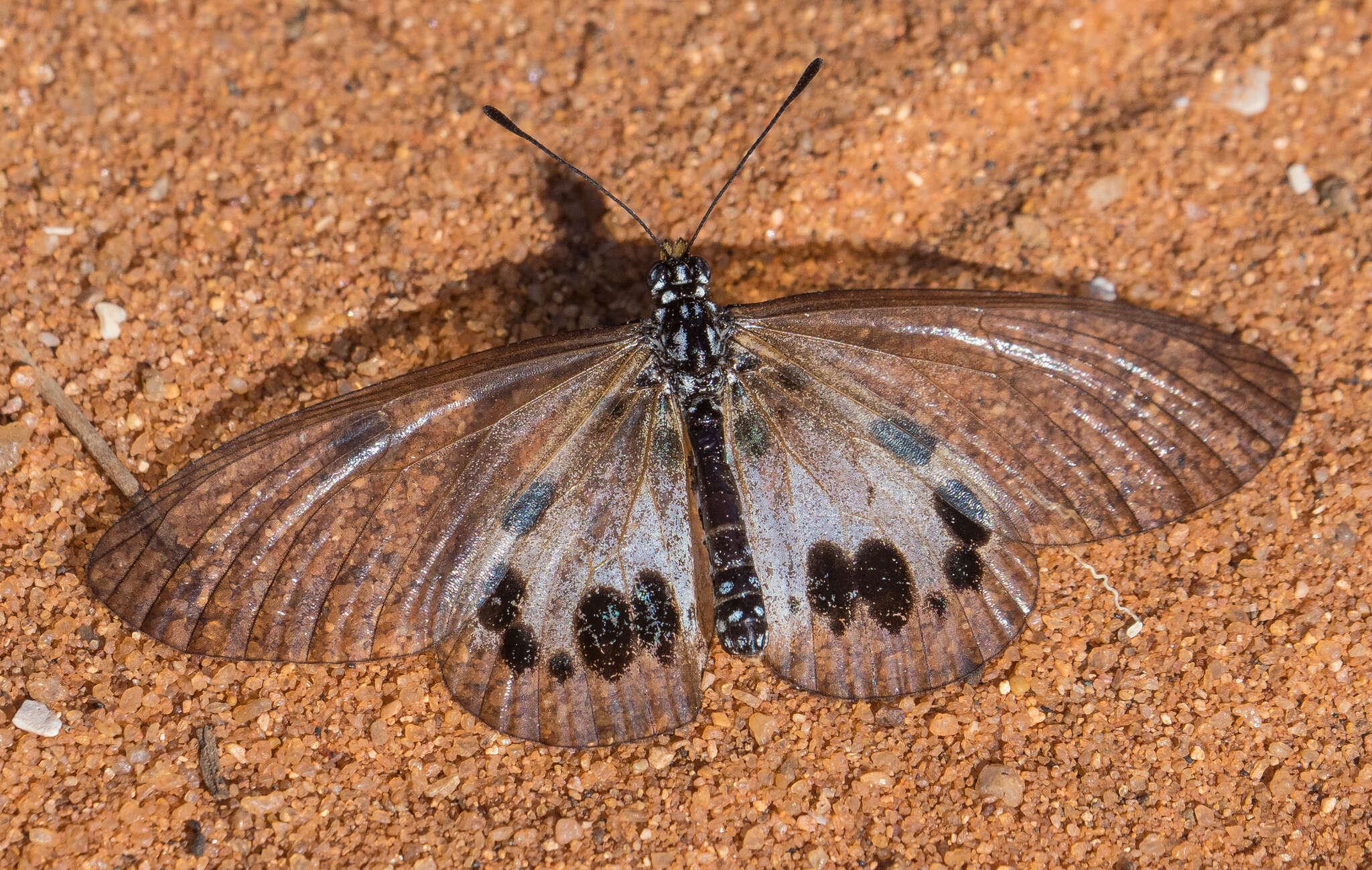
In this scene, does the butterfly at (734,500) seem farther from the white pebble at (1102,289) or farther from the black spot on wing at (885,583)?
the white pebble at (1102,289)

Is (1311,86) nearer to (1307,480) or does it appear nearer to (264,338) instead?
(1307,480)

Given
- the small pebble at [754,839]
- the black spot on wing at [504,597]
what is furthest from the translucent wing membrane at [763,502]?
the small pebble at [754,839]

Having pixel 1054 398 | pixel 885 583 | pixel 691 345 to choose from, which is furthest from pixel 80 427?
pixel 1054 398

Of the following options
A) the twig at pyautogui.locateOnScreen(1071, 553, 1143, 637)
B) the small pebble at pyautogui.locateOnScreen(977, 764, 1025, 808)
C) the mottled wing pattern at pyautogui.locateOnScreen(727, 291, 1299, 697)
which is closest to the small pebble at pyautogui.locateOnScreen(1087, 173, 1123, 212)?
the mottled wing pattern at pyautogui.locateOnScreen(727, 291, 1299, 697)

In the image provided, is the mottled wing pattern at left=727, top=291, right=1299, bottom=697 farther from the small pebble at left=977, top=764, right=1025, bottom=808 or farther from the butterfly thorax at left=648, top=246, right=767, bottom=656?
the small pebble at left=977, top=764, right=1025, bottom=808

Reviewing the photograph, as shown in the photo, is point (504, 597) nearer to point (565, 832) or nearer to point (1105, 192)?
point (565, 832)

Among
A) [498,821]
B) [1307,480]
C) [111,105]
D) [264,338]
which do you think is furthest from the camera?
[111,105]

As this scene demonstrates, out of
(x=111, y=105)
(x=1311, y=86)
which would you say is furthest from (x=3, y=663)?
(x=1311, y=86)
